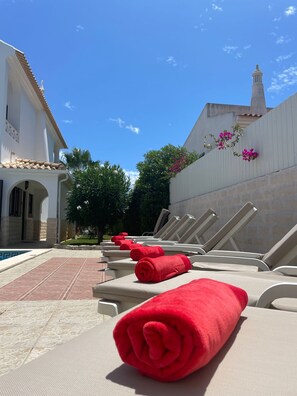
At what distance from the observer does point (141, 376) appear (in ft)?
3.14

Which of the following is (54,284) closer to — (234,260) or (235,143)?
(234,260)

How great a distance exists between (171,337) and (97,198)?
15359mm

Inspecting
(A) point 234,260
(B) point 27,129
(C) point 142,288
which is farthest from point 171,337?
(B) point 27,129

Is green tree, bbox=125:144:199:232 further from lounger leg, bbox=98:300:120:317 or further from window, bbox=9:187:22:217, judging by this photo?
lounger leg, bbox=98:300:120:317

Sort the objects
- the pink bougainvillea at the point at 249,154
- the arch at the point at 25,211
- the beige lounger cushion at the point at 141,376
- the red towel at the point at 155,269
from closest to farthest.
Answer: the beige lounger cushion at the point at 141,376 < the red towel at the point at 155,269 < the pink bougainvillea at the point at 249,154 < the arch at the point at 25,211

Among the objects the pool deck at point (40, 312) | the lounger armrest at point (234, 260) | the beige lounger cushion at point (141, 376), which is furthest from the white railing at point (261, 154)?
the beige lounger cushion at point (141, 376)

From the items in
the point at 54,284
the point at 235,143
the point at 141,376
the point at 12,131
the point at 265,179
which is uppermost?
the point at 12,131

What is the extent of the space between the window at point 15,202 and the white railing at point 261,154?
894 centimetres

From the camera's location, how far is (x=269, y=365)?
40.8 inches

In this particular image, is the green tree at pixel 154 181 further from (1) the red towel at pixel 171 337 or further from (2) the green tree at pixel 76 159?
(2) the green tree at pixel 76 159

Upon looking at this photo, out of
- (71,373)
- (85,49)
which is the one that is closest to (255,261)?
(71,373)

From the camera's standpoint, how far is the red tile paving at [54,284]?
455 centimetres

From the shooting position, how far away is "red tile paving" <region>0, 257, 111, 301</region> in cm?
455

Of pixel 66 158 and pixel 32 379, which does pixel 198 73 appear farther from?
pixel 66 158
